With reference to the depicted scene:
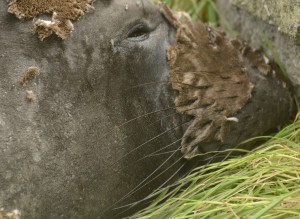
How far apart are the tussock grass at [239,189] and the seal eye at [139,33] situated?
1.70 ft

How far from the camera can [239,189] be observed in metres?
1.72

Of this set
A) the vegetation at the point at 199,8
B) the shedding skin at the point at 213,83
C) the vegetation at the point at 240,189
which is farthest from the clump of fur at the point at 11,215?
the vegetation at the point at 199,8

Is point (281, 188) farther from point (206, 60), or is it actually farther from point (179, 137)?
point (206, 60)

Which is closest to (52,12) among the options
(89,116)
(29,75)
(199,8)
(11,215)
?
(29,75)

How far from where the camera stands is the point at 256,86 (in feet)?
6.77

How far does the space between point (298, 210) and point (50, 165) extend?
732 millimetres

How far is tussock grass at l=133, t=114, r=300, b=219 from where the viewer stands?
1553mm

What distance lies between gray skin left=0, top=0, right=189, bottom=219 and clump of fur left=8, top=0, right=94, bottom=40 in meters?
0.02

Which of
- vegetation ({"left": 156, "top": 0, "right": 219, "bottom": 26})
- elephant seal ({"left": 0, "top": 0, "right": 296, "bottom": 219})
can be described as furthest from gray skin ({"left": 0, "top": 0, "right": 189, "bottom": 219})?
vegetation ({"left": 156, "top": 0, "right": 219, "bottom": 26})

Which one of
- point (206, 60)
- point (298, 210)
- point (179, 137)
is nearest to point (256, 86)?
point (206, 60)

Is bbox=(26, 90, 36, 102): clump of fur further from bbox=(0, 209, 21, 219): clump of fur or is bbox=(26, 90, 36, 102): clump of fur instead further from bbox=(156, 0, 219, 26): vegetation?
bbox=(156, 0, 219, 26): vegetation

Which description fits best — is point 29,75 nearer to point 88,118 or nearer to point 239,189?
point 88,118

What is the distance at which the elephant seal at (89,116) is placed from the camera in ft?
4.88

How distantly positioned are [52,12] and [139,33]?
352 mm
